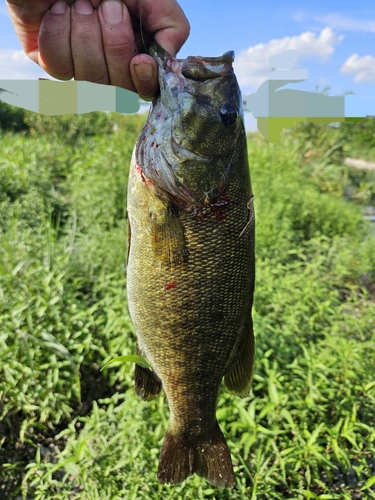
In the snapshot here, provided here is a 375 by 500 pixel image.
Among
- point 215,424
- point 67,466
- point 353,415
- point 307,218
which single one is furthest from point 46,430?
point 307,218

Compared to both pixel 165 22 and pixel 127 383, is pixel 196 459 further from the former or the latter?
pixel 165 22

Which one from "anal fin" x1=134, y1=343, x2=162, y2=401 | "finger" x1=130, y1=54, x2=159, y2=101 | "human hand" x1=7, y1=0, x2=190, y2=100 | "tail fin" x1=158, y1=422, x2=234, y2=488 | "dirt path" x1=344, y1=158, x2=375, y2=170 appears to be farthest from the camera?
"dirt path" x1=344, y1=158, x2=375, y2=170

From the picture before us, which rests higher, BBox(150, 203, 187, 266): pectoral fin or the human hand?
the human hand

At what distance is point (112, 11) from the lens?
154cm

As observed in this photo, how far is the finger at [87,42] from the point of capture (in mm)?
1582

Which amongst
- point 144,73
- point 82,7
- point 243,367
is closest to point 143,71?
point 144,73

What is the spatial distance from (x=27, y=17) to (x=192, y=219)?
1.00 meters

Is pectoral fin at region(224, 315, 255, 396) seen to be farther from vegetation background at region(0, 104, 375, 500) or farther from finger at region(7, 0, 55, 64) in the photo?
finger at region(7, 0, 55, 64)

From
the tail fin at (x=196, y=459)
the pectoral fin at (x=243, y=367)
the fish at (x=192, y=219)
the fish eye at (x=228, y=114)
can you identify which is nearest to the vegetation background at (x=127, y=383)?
the tail fin at (x=196, y=459)

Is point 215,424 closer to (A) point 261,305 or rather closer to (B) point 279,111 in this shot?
(A) point 261,305

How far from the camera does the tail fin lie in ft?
5.72

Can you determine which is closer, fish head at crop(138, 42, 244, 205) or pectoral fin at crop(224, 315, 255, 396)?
fish head at crop(138, 42, 244, 205)

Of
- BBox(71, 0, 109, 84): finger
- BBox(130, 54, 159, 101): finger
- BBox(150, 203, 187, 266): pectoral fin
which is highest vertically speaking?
BBox(71, 0, 109, 84): finger

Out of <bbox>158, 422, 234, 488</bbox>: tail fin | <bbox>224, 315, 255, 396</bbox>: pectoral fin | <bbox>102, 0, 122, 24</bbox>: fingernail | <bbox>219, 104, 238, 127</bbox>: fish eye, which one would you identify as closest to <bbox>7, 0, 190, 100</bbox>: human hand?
<bbox>102, 0, 122, 24</bbox>: fingernail
